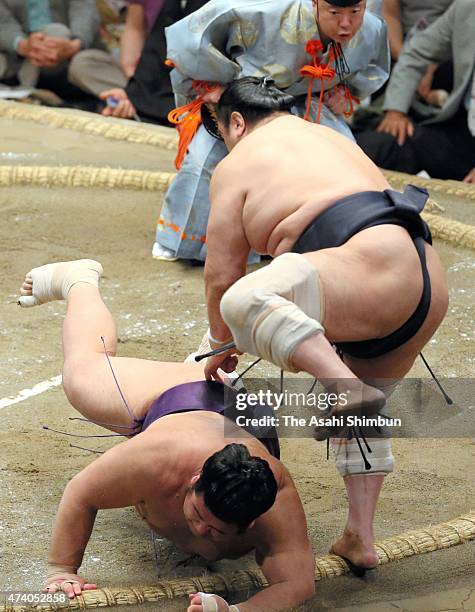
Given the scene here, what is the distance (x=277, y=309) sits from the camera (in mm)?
1932

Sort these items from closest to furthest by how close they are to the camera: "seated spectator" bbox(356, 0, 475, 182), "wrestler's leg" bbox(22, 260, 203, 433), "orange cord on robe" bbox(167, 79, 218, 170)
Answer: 1. "wrestler's leg" bbox(22, 260, 203, 433)
2. "orange cord on robe" bbox(167, 79, 218, 170)
3. "seated spectator" bbox(356, 0, 475, 182)

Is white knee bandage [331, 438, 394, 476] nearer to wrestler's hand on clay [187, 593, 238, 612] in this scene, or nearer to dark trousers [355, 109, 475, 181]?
wrestler's hand on clay [187, 593, 238, 612]

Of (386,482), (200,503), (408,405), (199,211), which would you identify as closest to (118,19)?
(199,211)

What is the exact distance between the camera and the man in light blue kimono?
11.6 feet

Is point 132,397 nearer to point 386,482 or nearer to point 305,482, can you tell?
point 305,482

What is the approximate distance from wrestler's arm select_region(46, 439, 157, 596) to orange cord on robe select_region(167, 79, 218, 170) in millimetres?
1822

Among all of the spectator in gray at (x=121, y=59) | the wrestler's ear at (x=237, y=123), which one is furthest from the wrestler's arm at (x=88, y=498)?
the spectator in gray at (x=121, y=59)

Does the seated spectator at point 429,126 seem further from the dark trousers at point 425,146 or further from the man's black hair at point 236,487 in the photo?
the man's black hair at point 236,487

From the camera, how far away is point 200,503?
78.9 inches

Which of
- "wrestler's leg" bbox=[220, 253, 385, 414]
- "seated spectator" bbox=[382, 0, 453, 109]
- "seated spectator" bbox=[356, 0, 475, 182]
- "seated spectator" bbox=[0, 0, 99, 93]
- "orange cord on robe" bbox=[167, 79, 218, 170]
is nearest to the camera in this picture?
"wrestler's leg" bbox=[220, 253, 385, 414]

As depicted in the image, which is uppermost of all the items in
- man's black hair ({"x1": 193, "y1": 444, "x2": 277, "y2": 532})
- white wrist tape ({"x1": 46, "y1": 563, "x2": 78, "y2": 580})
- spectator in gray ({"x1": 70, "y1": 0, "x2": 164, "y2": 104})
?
man's black hair ({"x1": 193, "y1": 444, "x2": 277, "y2": 532})

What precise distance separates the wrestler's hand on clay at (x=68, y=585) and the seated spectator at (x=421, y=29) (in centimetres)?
331

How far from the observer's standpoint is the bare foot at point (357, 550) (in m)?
2.21

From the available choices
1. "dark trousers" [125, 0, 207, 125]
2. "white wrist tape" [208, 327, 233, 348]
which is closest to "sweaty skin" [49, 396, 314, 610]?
"white wrist tape" [208, 327, 233, 348]
